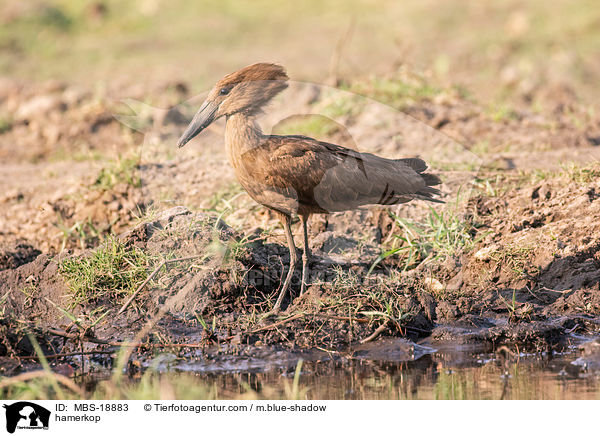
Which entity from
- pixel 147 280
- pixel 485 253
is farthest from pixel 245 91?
pixel 485 253

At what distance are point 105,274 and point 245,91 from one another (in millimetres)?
1666

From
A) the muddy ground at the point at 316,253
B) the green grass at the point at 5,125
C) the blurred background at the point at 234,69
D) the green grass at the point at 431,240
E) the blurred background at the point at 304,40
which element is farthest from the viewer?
the blurred background at the point at 304,40

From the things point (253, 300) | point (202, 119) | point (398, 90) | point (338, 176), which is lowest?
point (253, 300)

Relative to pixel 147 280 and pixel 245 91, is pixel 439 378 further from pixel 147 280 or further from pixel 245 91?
pixel 245 91

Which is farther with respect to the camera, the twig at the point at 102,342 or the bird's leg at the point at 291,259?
the bird's leg at the point at 291,259

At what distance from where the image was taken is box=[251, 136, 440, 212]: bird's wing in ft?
17.4

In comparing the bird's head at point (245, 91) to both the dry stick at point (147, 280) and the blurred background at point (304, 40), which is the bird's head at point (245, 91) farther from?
the blurred background at point (304, 40)

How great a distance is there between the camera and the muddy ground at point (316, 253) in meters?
5.21

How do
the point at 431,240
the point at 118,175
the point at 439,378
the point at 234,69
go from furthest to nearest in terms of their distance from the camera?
the point at 234,69, the point at 118,175, the point at 431,240, the point at 439,378

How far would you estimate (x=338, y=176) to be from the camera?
546cm

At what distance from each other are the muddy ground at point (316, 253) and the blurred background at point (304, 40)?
387 cm

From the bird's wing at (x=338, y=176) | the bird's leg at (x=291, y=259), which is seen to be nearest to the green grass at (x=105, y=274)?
the bird's leg at (x=291, y=259)
